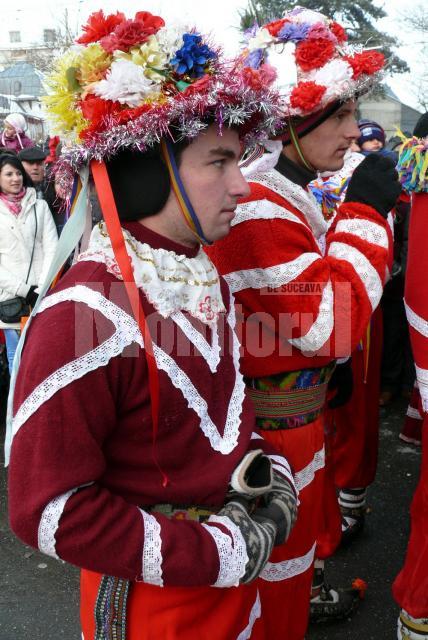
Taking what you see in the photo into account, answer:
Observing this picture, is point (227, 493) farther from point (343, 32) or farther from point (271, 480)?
point (343, 32)

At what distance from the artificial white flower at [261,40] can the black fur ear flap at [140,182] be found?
2.92 ft

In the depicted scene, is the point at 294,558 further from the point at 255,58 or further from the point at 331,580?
the point at 255,58

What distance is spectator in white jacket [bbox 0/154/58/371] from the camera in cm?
465

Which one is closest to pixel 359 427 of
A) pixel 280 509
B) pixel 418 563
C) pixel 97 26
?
pixel 418 563

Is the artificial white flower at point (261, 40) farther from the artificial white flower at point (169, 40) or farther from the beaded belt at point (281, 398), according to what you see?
the beaded belt at point (281, 398)

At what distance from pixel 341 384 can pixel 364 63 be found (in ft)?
4.03

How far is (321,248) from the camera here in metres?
2.18

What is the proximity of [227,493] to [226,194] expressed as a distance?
0.69 metres

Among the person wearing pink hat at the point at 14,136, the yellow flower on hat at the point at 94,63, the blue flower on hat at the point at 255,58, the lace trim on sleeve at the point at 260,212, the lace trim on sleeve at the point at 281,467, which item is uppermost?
the person wearing pink hat at the point at 14,136

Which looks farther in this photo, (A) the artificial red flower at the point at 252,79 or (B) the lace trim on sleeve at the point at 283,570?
(B) the lace trim on sleeve at the point at 283,570

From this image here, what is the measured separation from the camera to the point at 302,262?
6.05 feet

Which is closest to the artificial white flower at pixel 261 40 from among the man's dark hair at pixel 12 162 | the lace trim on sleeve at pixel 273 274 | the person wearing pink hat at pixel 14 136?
the lace trim on sleeve at pixel 273 274

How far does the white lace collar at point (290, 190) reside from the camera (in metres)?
1.96

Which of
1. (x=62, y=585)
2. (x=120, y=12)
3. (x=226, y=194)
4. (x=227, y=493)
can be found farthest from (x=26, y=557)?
(x=120, y=12)
